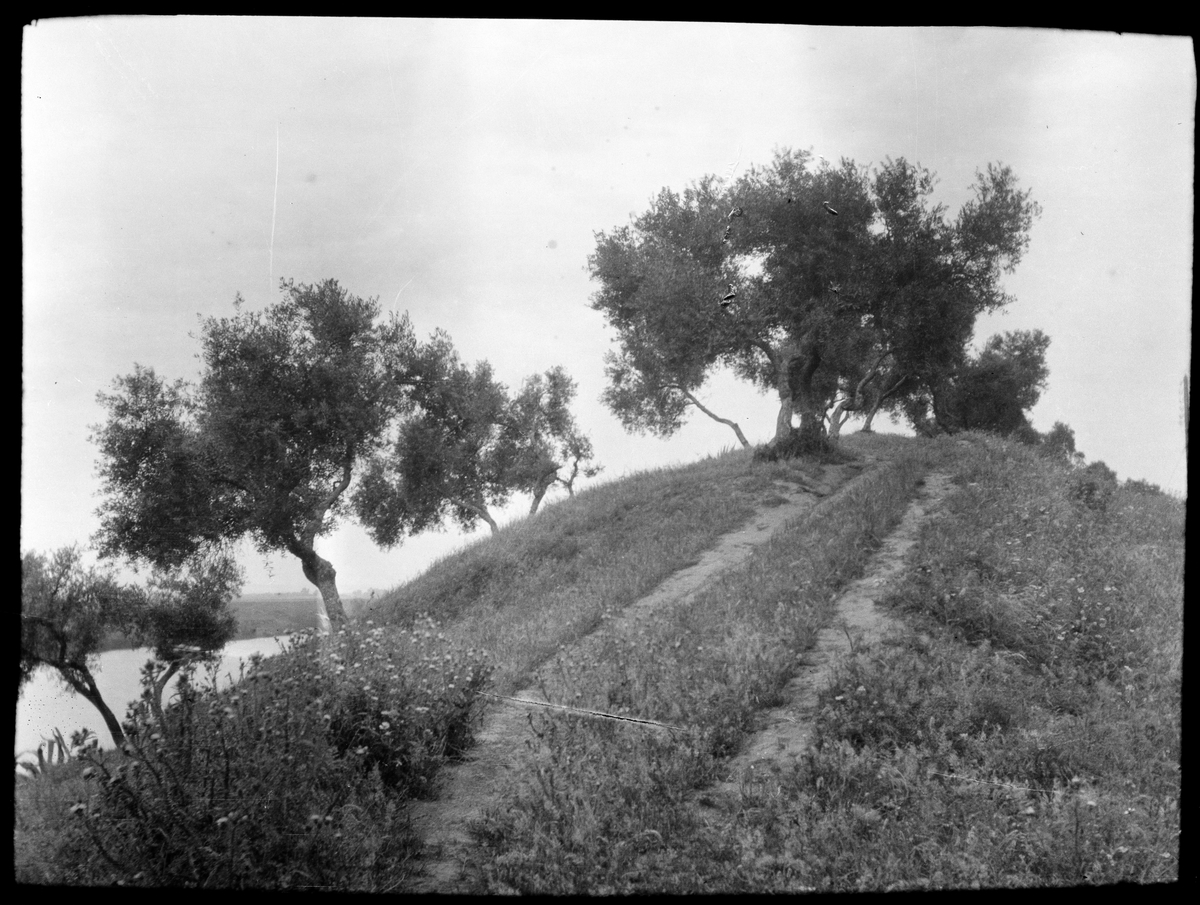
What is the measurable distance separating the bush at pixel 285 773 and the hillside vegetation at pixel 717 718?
0.02 m

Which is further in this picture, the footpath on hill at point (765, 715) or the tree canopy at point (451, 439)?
the tree canopy at point (451, 439)

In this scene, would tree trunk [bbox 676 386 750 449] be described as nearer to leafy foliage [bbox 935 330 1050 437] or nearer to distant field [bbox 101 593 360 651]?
leafy foliage [bbox 935 330 1050 437]

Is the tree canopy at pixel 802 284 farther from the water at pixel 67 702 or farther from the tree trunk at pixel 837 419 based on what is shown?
the water at pixel 67 702

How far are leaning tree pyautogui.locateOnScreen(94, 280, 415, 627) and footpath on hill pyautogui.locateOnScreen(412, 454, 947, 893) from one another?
4.93 ft

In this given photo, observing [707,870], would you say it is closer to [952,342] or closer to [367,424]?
[367,424]

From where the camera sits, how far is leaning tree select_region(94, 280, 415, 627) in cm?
506

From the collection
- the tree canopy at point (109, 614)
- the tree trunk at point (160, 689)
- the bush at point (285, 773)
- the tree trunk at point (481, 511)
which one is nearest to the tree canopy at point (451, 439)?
the tree trunk at point (481, 511)

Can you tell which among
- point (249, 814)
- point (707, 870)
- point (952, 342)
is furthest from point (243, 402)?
point (952, 342)

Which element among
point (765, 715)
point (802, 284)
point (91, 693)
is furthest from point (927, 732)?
point (91, 693)

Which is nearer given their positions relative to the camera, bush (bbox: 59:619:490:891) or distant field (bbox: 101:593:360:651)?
bush (bbox: 59:619:490:891)

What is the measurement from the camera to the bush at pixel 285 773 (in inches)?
163

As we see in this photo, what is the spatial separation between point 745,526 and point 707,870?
2.91 meters

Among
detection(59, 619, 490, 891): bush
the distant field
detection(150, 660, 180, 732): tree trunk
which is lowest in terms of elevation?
detection(59, 619, 490, 891): bush

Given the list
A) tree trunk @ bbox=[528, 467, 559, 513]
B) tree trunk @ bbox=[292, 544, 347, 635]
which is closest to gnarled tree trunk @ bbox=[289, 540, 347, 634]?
tree trunk @ bbox=[292, 544, 347, 635]
